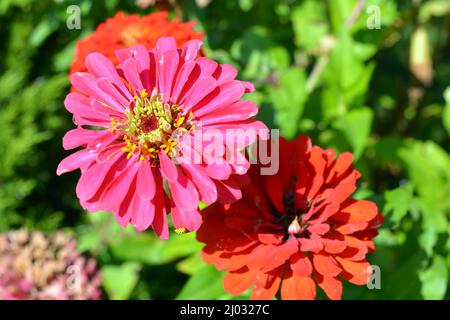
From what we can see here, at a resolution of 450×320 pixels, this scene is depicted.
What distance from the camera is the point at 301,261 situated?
85 centimetres

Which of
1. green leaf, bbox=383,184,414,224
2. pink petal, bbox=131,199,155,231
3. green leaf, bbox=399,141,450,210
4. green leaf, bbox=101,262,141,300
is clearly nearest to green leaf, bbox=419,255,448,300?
green leaf, bbox=383,184,414,224

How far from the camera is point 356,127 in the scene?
4.35ft

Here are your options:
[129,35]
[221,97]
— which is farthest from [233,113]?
[129,35]

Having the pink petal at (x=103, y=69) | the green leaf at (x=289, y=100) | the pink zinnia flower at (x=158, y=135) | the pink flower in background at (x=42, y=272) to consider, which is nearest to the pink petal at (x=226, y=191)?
the pink zinnia flower at (x=158, y=135)

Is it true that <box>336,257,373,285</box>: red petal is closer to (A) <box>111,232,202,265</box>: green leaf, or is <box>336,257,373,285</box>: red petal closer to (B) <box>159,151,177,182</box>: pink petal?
(B) <box>159,151,177,182</box>: pink petal

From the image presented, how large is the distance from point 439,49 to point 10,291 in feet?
4.70

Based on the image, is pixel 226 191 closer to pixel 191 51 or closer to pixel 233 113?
pixel 233 113

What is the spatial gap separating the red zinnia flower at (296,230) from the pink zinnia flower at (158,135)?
102 mm

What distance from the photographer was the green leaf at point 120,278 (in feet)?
5.05

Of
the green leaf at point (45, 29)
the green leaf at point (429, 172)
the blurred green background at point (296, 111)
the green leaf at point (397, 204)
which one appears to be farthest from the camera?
the green leaf at point (45, 29)

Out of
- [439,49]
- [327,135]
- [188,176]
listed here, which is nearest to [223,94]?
[188,176]

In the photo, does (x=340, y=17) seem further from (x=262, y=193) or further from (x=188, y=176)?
(x=188, y=176)

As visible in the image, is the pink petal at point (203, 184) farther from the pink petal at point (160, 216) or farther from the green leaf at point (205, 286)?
the green leaf at point (205, 286)
